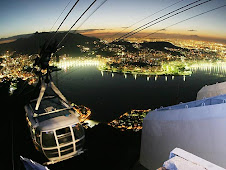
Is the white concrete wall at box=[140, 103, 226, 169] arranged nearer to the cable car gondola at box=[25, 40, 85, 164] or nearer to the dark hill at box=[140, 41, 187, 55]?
the cable car gondola at box=[25, 40, 85, 164]

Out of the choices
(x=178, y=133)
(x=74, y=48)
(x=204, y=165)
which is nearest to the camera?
(x=204, y=165)

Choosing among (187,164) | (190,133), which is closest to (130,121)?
(190,133)

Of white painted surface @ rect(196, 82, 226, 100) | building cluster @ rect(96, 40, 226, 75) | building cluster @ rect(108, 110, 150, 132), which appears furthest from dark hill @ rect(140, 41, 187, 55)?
white painted surface @ rect(196, 82, 226, 100)

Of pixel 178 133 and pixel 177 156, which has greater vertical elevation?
pixel 177 156

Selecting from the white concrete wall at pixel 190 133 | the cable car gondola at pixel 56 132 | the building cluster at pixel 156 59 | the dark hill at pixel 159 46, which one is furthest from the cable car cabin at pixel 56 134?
the dark hill at pixel 159 46

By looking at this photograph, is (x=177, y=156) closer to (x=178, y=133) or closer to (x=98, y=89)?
(x=178, y=133)

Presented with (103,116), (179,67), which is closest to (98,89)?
(103,116)
